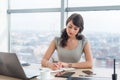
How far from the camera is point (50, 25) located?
11.7 ft

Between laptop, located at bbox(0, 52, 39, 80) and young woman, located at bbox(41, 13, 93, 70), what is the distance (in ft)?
2.17

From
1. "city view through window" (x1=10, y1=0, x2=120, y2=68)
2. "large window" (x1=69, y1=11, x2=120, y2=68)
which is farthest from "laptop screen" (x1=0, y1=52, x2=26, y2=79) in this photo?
"large window" (x1=69, y1=11, x2=120, y2=68)

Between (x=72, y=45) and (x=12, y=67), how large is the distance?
993 millimetres

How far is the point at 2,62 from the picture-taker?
5.13ft

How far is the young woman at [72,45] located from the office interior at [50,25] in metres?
0.54

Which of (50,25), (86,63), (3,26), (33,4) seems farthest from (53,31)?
(86,63)

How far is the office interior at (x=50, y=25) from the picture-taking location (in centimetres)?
307

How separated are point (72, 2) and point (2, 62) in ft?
6.71

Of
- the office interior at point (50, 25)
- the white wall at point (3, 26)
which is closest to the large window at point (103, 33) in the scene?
the office interior at point (50, 25)

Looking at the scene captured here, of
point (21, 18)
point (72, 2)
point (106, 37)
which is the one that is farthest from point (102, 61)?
point (21, 18)

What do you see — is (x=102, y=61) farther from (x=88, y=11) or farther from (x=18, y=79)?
(x=18, y=79)

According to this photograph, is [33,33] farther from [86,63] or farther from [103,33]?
[86,63]

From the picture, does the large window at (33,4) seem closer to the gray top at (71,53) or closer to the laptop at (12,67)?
the gray top at (71,53)

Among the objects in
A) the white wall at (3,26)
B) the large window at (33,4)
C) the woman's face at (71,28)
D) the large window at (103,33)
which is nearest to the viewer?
the woman's face at (71,28)
